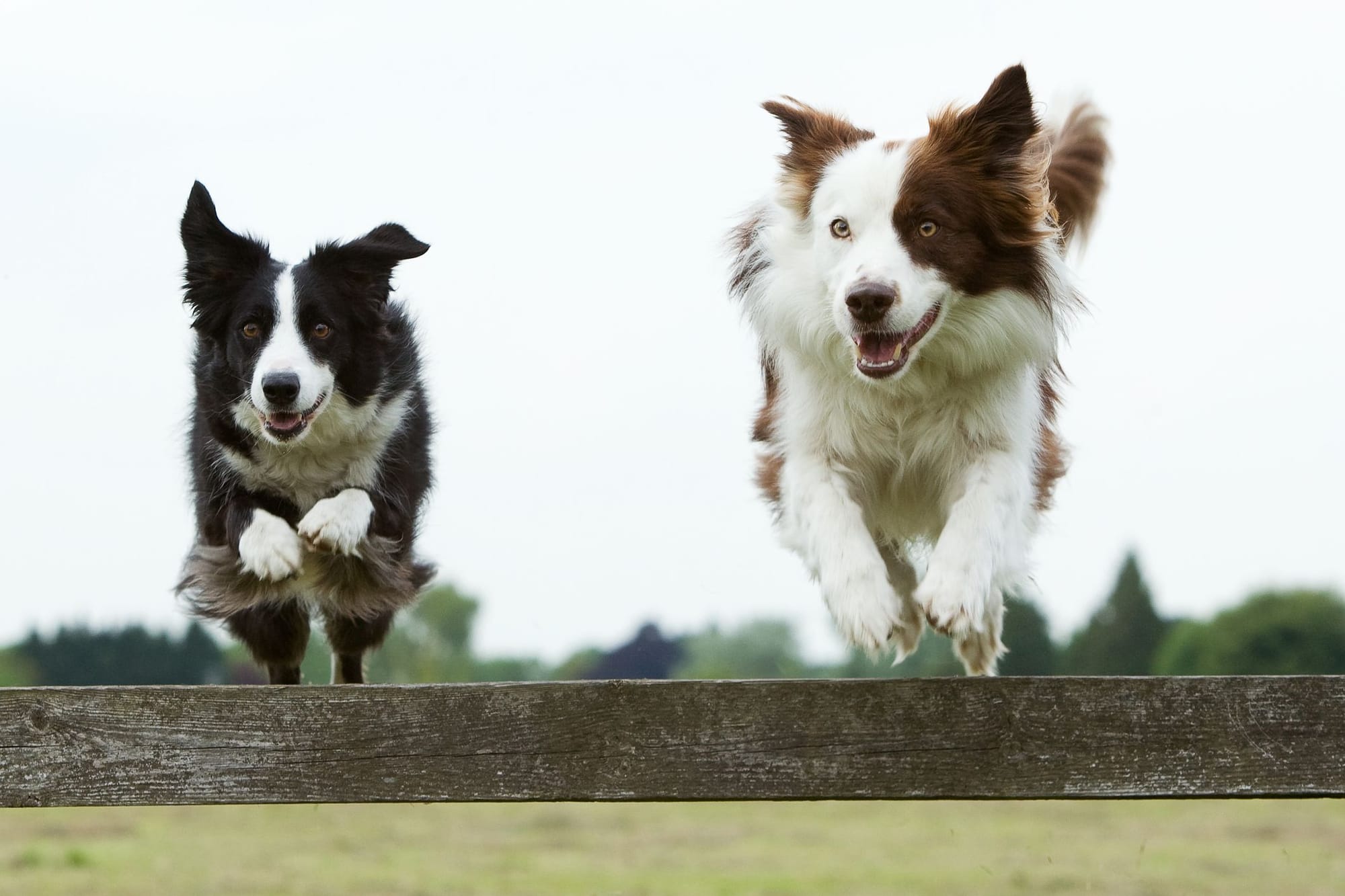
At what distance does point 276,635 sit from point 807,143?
2436 mm

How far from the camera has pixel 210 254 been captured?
4.63 m

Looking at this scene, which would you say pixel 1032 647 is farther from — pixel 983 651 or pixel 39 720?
pixel 39 720

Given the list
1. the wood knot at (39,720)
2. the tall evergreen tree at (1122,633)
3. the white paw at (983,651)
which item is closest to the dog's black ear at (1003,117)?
the white paw at (983,651)

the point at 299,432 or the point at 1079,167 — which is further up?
the point at 1079,167

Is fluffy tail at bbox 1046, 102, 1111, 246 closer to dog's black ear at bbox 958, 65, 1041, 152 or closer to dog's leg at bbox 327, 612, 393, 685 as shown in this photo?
dog's black ear at bbox 958, 65, 1041, 152

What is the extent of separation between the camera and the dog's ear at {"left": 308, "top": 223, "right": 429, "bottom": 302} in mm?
4684

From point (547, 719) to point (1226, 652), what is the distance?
5734cm

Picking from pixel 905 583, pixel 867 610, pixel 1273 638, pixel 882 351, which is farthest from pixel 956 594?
pixel 1273 638

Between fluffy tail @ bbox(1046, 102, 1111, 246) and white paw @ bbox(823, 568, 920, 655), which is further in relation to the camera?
fluffy tail @ bbox(1046, 102, 1111, 246)

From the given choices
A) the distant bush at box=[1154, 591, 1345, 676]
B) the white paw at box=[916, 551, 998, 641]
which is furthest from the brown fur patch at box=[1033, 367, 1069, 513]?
the distant bush at box=[1154, 591, 1345, 676]

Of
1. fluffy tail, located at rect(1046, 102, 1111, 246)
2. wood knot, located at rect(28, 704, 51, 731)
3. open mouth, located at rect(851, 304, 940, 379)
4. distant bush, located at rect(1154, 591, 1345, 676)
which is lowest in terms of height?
distant bush, located at rect(1154, 591, 1345, 676)

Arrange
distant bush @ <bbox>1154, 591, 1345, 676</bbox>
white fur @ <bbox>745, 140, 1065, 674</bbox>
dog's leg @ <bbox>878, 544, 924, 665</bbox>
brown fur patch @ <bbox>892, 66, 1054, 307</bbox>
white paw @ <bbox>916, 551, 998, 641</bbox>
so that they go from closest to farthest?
→ white paw @ <bbox>916, 551, 998, 641</bbox>, white fur @ <bbox>745, 140, 1065, 674</bbox>, brown fur patch @ <bbox>892, 66, 1054, 307</bbox>, dog's leg @ <bbox>878, 544, 924, 665</bbox>, distant bush @ <bbox>1154, 591, 1345, 676</bbox>

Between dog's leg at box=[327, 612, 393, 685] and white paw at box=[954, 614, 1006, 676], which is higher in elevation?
white paw at box=[954, 614, 1006, 676]

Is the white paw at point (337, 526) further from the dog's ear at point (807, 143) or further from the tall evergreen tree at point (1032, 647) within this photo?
the tall evergreen tree at point (1032, 647)
